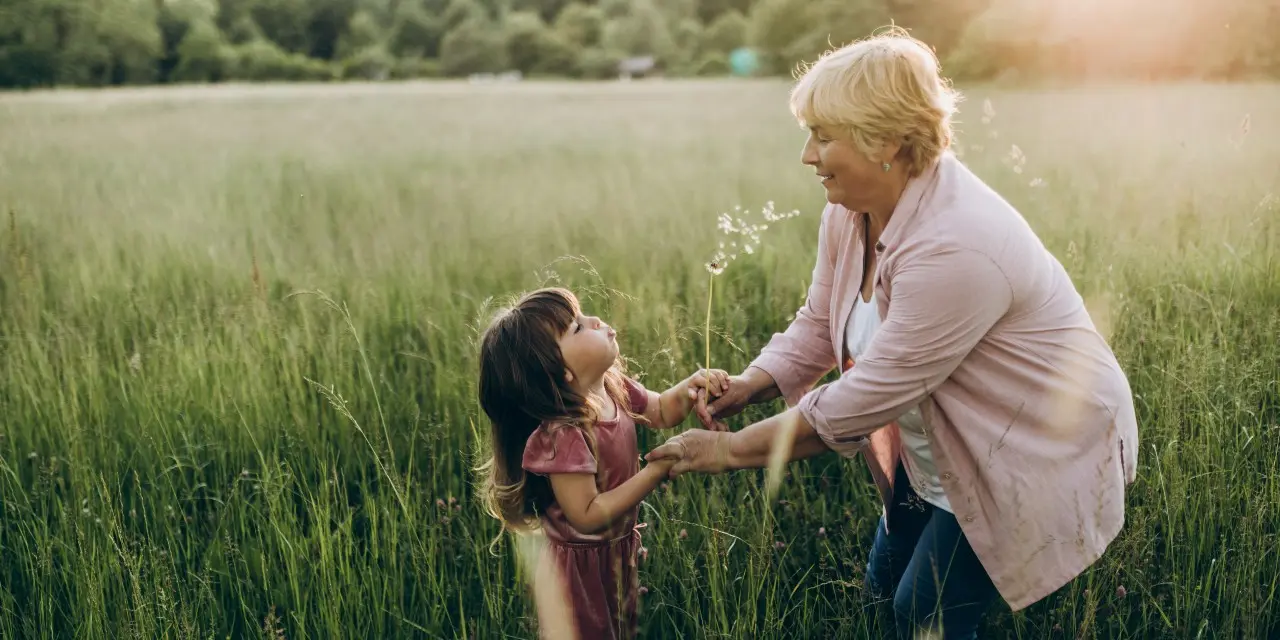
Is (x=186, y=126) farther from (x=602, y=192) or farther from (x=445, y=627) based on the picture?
(x=445, y=627)

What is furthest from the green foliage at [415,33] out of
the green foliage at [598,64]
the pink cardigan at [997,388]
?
the pink cardigan at [997,388]

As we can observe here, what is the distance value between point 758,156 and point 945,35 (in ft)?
63.6

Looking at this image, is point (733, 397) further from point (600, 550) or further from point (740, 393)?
point (600, 550)

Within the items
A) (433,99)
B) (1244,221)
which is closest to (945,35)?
(433,99)

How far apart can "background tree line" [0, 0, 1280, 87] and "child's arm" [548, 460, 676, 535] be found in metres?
7.80

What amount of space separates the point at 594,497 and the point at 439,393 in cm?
143

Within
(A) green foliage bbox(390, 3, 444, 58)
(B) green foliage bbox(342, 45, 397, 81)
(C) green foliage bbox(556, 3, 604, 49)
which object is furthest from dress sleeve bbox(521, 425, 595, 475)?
(C) green foliage bbox(556, 3, 604, 49)

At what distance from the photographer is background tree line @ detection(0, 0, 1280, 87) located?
13211mm

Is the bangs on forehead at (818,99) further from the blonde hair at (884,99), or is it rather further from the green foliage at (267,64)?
the green foliage at (267,64)

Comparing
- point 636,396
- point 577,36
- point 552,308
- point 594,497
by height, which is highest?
point 577,36

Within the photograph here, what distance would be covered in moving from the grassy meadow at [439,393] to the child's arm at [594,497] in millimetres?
301

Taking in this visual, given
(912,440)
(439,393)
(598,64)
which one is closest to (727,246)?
(439,393)

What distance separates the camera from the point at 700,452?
2285mm

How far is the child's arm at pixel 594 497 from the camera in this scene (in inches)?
89.8
